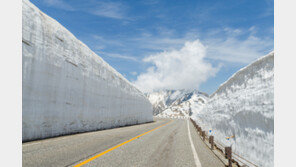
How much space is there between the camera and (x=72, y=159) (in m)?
6.19

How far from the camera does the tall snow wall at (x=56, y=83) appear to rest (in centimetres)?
1059

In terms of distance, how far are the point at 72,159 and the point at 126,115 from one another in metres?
22.7

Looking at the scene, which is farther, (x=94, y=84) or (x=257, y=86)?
(x=94, y=84)

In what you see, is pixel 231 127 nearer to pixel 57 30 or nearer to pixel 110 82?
pixel 57 30

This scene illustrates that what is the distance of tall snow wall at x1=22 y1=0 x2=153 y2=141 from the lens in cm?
1059

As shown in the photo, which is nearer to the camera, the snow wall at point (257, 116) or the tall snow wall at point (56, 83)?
the snow wall at point (257, 116)

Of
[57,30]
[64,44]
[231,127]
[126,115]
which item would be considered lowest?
[126,115]

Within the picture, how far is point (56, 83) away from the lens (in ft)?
42.3

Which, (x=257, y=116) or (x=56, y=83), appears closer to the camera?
(x=257, y=116)

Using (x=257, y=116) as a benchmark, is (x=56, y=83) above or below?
above

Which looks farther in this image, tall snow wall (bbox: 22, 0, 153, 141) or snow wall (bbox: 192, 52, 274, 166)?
tall snow wall (bbox: 22, 0, 153, 141)
